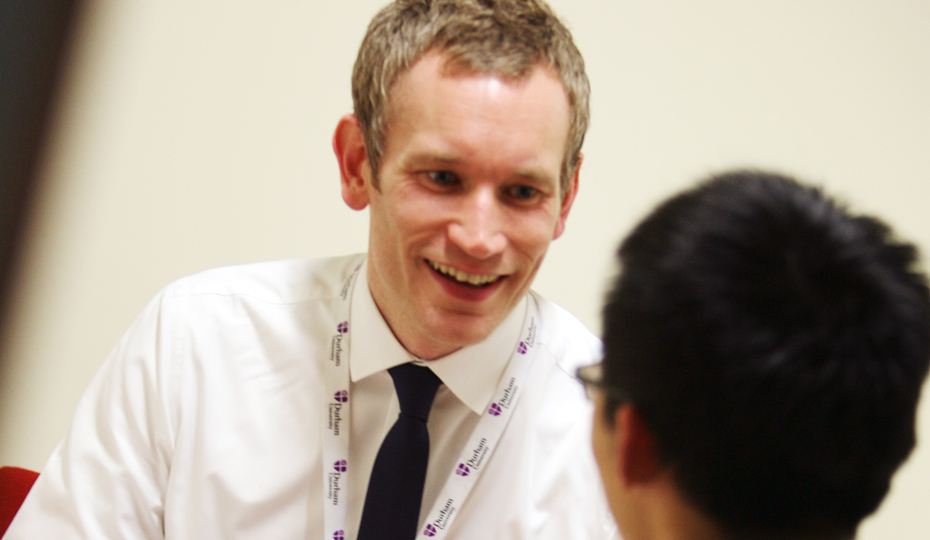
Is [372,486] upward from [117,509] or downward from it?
upward

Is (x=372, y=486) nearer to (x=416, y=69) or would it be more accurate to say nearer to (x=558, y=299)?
(x=416, y=69)

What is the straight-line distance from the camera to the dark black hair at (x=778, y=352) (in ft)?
1.77

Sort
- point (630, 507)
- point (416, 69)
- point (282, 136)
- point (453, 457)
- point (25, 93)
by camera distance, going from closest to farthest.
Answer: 1. point (25, 93)
2. point (630, 507)
3. point (416, 69)
4. point (453, 457)
5. point (282, 136)

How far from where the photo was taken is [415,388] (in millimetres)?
1162

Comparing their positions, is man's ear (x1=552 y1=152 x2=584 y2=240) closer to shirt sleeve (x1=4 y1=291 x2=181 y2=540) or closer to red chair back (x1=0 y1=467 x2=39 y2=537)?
shirt sleeve (x1=4 y1=291 x2=181 y2=540)

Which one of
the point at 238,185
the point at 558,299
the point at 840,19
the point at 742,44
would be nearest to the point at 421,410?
the point at 558,299

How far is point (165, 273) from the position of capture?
1823mm

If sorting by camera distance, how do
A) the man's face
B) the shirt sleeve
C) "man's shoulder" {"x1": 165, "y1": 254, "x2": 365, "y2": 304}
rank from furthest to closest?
"man's shoulder" {"x1": 165, "y1": 254, "x2": 365, "y2": 304}
the shirt sleeve
the man's face

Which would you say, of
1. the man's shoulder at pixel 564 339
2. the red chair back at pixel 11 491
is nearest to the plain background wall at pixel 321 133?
the man's shoulder at pixel 564 339

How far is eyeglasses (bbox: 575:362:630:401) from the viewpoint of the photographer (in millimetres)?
636

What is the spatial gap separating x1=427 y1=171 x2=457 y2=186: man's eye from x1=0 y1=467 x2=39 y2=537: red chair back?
0.97 metres

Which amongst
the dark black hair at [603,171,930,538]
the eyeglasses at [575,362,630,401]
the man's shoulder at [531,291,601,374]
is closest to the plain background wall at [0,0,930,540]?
the man's shoulder at [531,291,601,374]

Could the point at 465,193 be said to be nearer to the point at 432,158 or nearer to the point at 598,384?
the point at 432,158

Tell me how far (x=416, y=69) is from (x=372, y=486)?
0.64 meters
